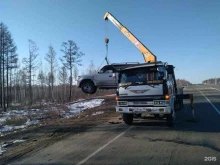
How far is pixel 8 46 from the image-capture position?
108 feet

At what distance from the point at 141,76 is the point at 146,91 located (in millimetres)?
781

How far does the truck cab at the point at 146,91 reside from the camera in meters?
8.53

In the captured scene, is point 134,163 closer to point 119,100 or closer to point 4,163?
point 4,163

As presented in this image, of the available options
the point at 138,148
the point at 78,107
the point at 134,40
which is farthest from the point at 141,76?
the point at 78,107

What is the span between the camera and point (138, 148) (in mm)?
6191

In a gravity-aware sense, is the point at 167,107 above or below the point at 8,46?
below

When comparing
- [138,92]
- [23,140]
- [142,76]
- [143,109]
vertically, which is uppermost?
[142,76]

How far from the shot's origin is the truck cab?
8.53m

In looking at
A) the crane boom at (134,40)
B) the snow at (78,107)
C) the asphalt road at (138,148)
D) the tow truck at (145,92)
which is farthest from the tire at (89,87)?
the asphalt road at (138,148)

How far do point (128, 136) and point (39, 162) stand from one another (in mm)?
3362

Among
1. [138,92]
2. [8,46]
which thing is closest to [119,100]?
[138,92]

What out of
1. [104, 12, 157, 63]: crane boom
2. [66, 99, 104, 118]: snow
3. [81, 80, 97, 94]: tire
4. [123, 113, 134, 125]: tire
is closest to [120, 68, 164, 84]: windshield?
[123, 113, 134, 125]: tire

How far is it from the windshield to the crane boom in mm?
5516

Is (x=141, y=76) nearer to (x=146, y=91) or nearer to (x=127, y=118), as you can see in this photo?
(x=146, y=91)
